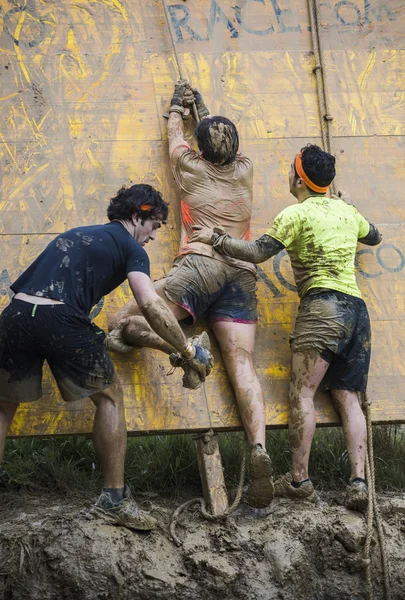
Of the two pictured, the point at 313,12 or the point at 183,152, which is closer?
the point at 183,152

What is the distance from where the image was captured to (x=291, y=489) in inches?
201

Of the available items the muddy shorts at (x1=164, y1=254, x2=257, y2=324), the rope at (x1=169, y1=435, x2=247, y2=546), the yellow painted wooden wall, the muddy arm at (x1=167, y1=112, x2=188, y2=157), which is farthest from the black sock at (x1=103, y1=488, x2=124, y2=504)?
the muddy arm at (x1=167, y1=112, x2=188, y2=157)

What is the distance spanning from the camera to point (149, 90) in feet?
20.4

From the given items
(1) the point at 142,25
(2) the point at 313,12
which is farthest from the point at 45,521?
(2) the point at 313,12

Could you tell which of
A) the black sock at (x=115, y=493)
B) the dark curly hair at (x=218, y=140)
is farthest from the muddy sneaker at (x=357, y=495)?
the dark curly hair at (x=218, y=140)

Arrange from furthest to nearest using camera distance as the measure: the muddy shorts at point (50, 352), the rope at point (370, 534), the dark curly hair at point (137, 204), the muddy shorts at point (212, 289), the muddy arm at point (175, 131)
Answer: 1. the muddy arm at point (175, 131)
2. the muddy shorts at point (212, 289)
3. the rope at point (370, 534)
4. the dark curly hair at point (137, 204)
5. the muddy shorts at point (50, 352)

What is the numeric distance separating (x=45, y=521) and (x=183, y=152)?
240cm

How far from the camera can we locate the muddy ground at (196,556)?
15.6ft

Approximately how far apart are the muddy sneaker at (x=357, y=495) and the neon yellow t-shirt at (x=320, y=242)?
1075mm

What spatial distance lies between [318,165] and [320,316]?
90 centimetres

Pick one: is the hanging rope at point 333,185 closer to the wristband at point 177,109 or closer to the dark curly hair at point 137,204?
the wristband at point 177,109

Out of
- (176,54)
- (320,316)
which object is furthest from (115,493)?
(176,54)

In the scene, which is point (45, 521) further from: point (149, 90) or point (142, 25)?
point (142, 25)

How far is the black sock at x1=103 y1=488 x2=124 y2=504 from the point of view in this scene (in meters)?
4.75
